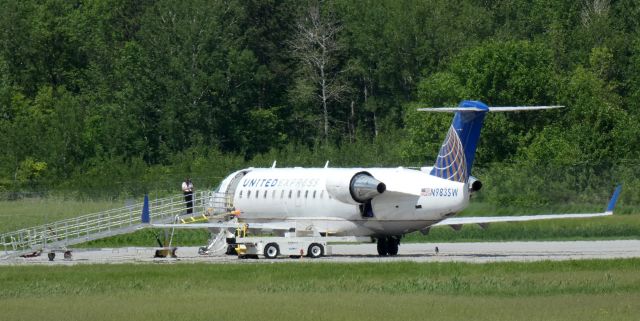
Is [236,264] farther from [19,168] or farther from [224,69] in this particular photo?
[224,69]

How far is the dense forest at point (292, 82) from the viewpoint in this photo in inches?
3776

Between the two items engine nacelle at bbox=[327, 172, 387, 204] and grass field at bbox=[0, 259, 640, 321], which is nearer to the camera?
grass field at bbox=[0, 259, 640, 321]

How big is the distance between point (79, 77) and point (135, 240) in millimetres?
56591

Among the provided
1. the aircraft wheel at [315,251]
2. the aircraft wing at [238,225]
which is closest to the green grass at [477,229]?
the aircraft wing at [238,225]

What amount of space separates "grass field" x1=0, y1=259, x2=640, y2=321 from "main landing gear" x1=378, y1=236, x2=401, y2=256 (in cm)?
832

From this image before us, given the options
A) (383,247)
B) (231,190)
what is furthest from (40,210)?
(383,247)

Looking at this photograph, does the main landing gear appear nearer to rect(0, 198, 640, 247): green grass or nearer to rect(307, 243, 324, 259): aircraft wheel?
rect(307, 243, 324, 259): aircraft wheel

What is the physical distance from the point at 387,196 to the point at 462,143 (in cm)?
326

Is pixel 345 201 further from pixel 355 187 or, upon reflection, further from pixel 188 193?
pixel 188 193

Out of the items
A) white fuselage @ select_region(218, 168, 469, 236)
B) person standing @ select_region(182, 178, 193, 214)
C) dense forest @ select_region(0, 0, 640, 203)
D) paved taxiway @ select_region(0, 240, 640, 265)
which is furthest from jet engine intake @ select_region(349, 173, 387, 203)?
dense forest @ select_region(0, 0, 640, 203)

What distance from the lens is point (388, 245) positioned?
5616 centimetres

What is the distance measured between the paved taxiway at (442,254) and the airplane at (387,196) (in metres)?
1.24

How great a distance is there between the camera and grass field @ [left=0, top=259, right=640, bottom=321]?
33062 mm

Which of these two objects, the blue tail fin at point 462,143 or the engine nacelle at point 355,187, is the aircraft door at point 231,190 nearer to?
the engine nacelle at point 355,187
